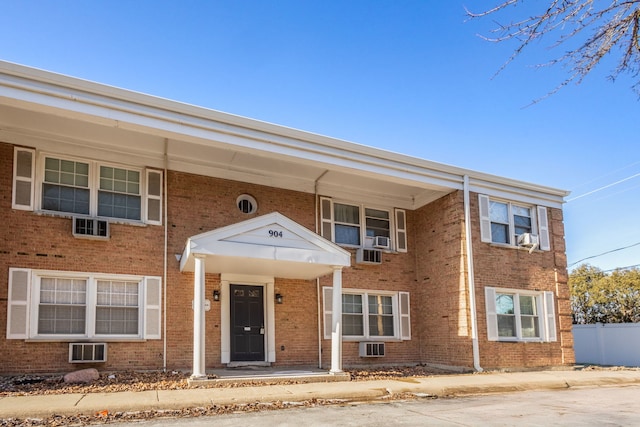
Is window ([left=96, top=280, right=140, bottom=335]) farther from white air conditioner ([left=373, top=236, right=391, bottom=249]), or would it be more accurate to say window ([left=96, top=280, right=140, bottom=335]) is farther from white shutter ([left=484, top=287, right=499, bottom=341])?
white shutter ([left=484, top=287, right=499, bottom=341])

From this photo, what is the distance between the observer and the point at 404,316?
16500 mm

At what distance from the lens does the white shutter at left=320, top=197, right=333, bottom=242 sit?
15734mm

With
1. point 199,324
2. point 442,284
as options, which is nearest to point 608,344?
point 442,284

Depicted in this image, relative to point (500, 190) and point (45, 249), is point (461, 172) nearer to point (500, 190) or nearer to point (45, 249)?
point (500, 190)

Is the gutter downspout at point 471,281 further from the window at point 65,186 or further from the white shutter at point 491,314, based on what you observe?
the window at point 65,186

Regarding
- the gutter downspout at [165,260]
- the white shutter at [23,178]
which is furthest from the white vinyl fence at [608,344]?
the white shutter at [23,178]

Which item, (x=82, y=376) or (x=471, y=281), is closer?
(x=82, y=376)

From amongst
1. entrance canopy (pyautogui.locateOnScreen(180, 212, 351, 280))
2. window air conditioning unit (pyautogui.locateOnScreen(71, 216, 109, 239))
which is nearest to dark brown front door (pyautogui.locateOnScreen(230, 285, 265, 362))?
entrance canopy (pyautogui.locateOnScreen(180, 212, 351, 280))

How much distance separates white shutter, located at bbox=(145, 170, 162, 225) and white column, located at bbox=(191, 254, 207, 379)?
226 cm

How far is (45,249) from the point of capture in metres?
12.2

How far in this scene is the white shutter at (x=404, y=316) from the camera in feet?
53.7

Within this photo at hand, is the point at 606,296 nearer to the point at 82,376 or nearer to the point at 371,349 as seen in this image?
the point at 371,349

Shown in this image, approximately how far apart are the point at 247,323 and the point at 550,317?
8.88m

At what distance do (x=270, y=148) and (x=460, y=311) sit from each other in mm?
6731
